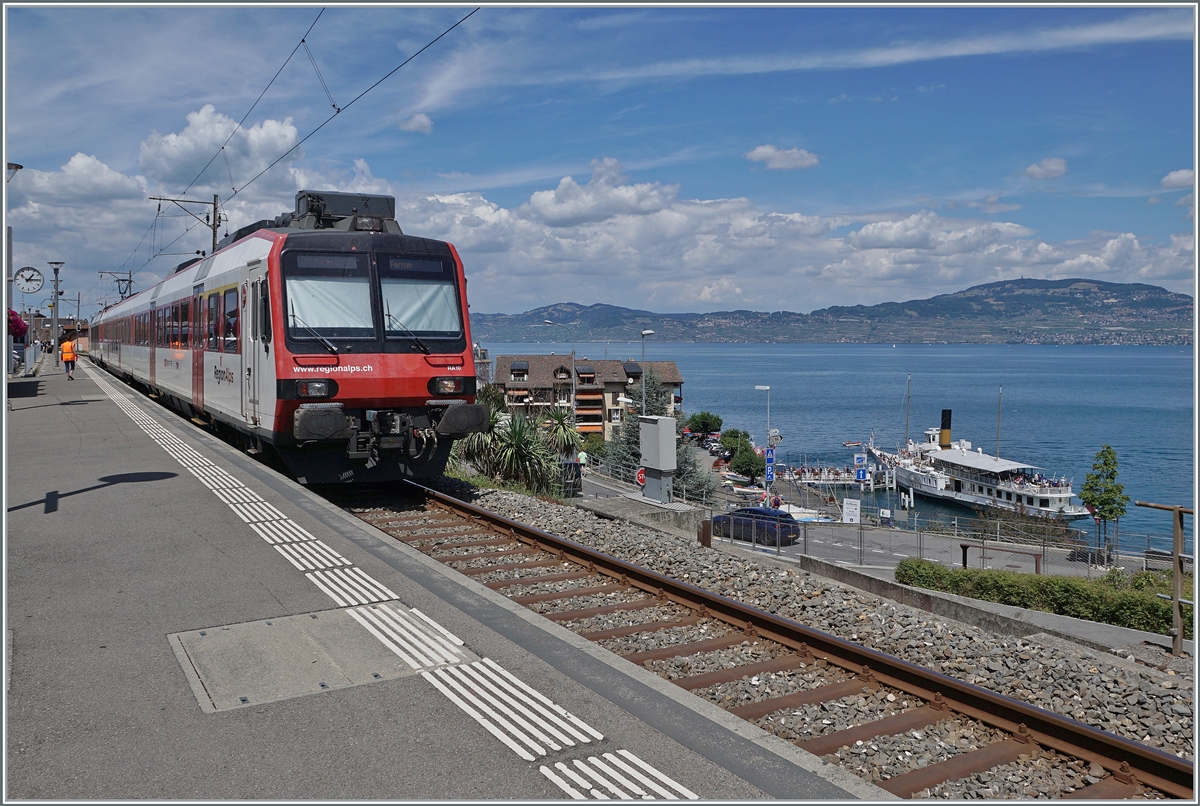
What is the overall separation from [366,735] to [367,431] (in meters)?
7.03

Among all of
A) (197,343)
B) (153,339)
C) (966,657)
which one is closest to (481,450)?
(197,343)

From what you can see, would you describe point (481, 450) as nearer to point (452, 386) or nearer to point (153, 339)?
point (153, 339)

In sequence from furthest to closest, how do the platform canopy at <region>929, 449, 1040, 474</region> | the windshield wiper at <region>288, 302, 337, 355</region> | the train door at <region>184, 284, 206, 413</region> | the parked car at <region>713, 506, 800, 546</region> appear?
the platform canopy at <region>929, 449, 1040, 474</region>, the parked car at <region>713, 506, 800, 546</region>, the train door at <region>184, 284, 206, 413</region>, the windshield wiper at <region>288, 302, 337, 355</region>

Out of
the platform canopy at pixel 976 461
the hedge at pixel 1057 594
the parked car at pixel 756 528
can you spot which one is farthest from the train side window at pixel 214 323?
the platform canopy at pixel 976 461

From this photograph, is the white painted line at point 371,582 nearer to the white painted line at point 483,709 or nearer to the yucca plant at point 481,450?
the white painted line at point 483,709

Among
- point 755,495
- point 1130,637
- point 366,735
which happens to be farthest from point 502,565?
point 755,495

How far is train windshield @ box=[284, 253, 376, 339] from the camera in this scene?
10953 millimetres

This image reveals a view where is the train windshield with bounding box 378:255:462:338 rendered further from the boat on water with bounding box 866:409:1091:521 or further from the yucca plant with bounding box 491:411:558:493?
the boat on water with bounding box 866:409:1091:521

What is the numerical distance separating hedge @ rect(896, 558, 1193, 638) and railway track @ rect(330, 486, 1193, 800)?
34.0 ft

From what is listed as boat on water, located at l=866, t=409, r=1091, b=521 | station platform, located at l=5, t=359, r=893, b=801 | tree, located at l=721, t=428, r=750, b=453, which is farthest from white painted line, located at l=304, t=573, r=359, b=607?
tree, located at l=721, t=428, r=750, b=453

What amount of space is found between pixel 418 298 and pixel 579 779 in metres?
8.36

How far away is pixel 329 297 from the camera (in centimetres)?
1114

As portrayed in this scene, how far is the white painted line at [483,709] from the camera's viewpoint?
14.8 feet

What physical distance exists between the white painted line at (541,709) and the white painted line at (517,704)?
0.08 ft
